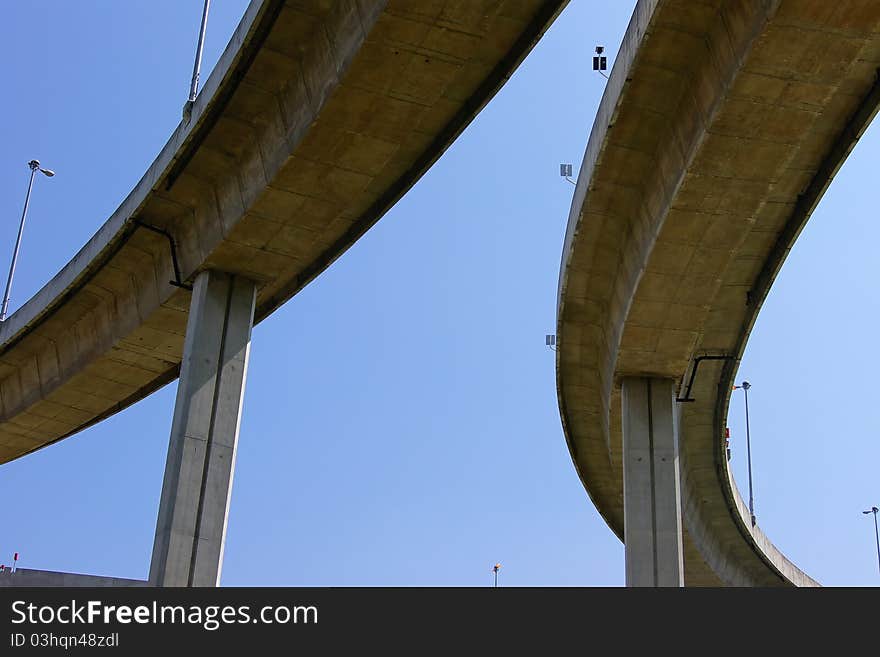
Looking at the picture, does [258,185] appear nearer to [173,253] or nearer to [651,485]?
[173,253]

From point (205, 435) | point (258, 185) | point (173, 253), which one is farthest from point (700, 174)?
point (173, 253)

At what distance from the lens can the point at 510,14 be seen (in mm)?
14758

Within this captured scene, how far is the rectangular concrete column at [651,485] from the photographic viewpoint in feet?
69.2

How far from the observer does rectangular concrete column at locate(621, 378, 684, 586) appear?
2109cm

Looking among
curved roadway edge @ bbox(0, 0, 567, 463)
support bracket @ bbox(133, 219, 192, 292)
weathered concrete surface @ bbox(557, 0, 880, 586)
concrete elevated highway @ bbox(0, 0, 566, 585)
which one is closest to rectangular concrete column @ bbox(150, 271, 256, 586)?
concrete elevated highway @ bbox(0, 0, 566, 585)

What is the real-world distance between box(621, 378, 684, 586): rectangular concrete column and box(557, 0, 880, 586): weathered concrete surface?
1.63 ft

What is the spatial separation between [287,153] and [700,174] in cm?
606

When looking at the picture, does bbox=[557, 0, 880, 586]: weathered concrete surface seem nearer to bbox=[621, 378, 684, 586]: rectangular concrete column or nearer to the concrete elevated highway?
bbox=[621, 378, 684, 586]: rectangular concrete column

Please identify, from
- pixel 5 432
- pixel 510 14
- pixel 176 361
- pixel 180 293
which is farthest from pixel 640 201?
pixel 5 432

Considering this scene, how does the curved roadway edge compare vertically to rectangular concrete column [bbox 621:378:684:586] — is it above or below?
above

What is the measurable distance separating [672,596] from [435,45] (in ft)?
28.4

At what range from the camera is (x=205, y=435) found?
17.8 m

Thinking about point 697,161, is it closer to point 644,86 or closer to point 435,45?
point 644,86

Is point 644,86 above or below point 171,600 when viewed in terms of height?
above
